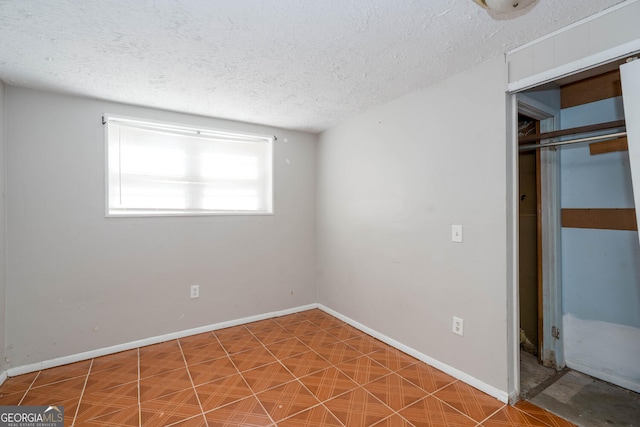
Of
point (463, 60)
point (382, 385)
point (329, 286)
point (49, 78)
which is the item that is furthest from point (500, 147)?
point (49, 78)

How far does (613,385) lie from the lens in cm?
203

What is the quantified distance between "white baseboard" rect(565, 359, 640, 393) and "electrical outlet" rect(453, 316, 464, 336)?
97 cm

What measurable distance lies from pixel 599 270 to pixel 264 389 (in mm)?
2490

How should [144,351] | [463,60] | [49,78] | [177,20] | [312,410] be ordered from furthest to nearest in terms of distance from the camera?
[144,351] < [49,78] < [463,60] < [312,410] < [177,20]

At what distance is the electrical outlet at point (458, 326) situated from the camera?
2076mm

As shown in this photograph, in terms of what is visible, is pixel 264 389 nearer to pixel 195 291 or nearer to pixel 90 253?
pixel 195 291

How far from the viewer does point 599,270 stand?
2133 mm

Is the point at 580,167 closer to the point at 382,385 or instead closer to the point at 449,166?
the point at 449,166

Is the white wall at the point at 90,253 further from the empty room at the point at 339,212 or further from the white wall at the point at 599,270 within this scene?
the white wall at the point at 599,270

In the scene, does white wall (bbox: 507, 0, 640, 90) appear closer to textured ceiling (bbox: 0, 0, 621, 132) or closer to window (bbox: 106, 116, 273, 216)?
textured ceiling (bbox: 0, 0, 621, 132)

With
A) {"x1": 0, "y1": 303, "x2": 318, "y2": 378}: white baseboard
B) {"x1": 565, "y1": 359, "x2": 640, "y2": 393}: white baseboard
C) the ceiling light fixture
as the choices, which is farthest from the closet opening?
{"x1": 0, "y1": 303, "x2": 318, "y2": 378}: white baseboard

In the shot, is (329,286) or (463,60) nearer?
(463,60)

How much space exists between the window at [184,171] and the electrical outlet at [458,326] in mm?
2139

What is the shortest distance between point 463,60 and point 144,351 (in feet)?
10.9
